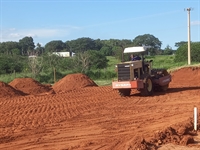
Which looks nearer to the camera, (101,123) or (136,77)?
(101,123)

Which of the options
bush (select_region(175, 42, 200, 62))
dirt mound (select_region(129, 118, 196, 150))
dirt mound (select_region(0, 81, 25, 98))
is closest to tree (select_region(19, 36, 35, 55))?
bush (select_region(175, 42, 200, 62))

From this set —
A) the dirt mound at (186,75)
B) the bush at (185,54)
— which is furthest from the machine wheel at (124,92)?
the bush at (185,54)

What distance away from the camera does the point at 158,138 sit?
850cm

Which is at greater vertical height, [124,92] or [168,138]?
[124,92]

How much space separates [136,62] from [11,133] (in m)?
9.37

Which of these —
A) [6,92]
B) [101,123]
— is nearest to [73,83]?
[6,92]

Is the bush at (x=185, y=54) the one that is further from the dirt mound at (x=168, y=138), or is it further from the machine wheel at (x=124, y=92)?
the dirt mound at (x=168, y=138)

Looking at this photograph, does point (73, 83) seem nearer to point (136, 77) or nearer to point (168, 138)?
point (136, 77)

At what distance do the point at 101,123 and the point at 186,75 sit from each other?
2086 cm

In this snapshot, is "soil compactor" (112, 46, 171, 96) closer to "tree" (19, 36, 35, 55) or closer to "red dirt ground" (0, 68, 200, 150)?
"red dirt ground" (0, 68, 200, 150)

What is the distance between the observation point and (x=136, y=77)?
18.3m

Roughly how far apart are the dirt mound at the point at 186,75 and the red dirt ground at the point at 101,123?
982cm

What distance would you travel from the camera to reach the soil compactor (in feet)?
58.4

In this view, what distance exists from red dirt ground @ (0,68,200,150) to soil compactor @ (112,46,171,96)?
27.4 inches
